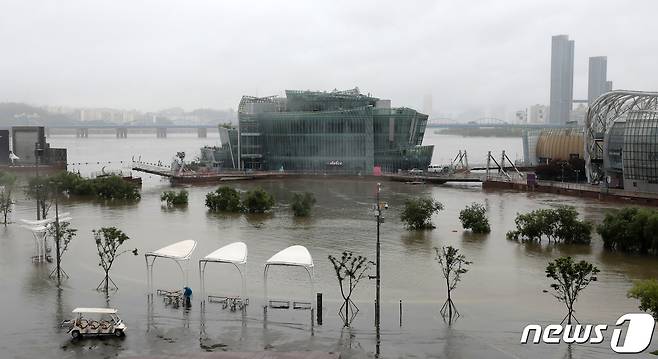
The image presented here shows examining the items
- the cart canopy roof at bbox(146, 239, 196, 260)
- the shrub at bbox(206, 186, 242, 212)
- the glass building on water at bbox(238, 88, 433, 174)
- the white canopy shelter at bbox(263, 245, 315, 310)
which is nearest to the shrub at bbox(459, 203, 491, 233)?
Result: the shrub at bbox(206, 186, 242, 212)

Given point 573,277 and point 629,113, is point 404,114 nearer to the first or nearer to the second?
point 629,113

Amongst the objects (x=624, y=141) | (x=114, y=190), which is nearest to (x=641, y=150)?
(x=624, y=141)

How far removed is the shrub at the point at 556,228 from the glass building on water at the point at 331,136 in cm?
3692

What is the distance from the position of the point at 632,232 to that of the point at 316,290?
528 inches

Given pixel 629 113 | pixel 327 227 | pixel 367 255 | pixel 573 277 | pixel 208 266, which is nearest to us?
pixel 573 277

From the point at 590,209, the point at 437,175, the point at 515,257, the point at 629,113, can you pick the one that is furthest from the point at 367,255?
the point at 437,175

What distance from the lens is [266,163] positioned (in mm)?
71125

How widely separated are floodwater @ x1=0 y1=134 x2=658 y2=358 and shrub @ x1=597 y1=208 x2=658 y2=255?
2.28 ft

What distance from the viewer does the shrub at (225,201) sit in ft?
123

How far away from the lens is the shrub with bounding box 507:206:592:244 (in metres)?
27.8

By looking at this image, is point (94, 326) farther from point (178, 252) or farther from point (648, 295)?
point (648, 295)

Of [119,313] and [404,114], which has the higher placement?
[404,114]

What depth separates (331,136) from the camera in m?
68.4

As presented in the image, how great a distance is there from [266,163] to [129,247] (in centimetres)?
4531
